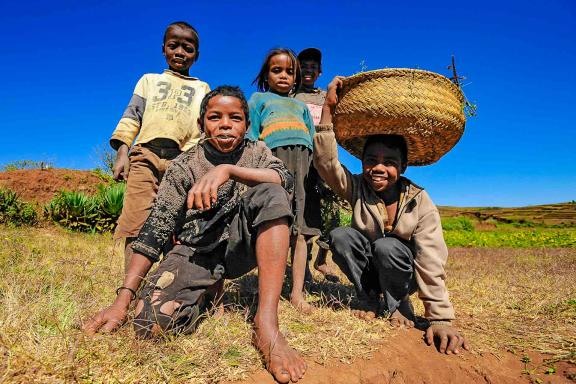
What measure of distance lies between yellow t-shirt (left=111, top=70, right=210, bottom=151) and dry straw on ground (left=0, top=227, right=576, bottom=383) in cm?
103

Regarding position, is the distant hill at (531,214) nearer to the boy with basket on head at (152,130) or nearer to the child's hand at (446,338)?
the child's hand at (446,338)

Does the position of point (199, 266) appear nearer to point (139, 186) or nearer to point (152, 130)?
point (139, 186)

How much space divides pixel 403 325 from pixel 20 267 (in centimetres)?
295

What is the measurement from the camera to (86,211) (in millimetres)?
7746

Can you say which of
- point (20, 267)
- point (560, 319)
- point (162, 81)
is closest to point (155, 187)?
point (162, 81)

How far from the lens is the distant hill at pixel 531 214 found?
66.6 feet

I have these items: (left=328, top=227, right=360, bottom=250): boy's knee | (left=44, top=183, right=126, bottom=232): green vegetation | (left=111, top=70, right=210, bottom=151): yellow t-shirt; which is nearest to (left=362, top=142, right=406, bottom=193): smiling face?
(left=328, top=227, right=360, bottom=250): boy's knee

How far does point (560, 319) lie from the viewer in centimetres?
287

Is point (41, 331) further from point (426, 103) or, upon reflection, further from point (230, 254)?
point (426, 103)

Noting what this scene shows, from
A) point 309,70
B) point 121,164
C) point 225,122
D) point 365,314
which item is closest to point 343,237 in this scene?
point 365,314

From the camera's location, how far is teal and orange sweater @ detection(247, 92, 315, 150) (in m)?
3.03

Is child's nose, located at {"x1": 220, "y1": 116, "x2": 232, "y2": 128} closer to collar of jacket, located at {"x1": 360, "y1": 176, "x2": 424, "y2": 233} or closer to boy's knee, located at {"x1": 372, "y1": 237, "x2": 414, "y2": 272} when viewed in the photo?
collar of jacket, located at {"x1": 360, "y1": 176, "x2": 424, "y2": 233}

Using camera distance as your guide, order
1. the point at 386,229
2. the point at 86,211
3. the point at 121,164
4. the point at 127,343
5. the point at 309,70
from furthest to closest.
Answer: the point at 86,211 → the point at 309,70 → the point at 121,164 → the point at 386,229 → the point at 127,343

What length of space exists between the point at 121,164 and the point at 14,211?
6.36 meters
